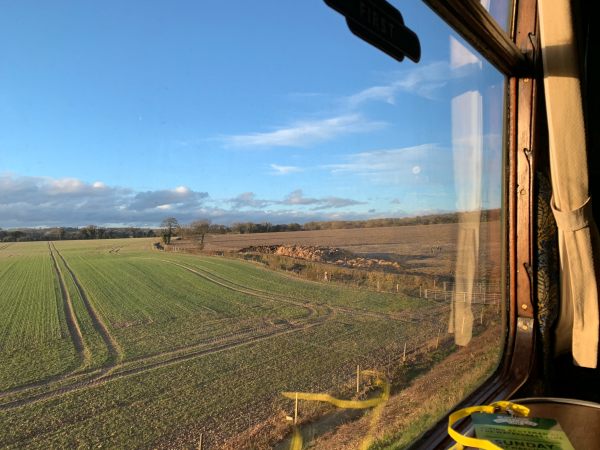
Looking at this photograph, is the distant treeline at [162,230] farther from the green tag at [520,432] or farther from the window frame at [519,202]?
the window frame at [519,202]

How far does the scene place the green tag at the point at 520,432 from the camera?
1.06m

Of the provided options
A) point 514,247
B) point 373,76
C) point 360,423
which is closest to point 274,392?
point 360,423

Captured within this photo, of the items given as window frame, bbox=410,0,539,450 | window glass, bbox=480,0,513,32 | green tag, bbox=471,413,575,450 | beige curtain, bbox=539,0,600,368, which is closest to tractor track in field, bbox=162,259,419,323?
green tag, bbox=471,413,575,450

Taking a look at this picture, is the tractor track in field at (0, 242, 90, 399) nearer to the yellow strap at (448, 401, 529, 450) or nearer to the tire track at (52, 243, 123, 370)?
the tire track at (52, 243, 123, 370)

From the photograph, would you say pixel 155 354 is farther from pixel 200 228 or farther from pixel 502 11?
pixel 502 11

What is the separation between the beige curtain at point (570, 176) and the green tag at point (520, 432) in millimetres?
767

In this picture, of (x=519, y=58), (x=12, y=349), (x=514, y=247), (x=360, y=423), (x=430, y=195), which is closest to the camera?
(x=12, y=349)

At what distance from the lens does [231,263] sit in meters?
1.09

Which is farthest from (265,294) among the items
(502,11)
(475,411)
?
(502,11)

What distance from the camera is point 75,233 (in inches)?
34.6

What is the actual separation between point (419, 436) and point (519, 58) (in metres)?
1.47

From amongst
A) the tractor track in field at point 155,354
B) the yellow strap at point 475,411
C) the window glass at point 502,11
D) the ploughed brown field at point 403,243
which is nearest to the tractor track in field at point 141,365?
the tractor track in field at point 155,354

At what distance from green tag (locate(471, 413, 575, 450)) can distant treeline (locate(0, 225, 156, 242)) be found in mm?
941

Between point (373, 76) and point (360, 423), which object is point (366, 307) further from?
point (373, 76)
